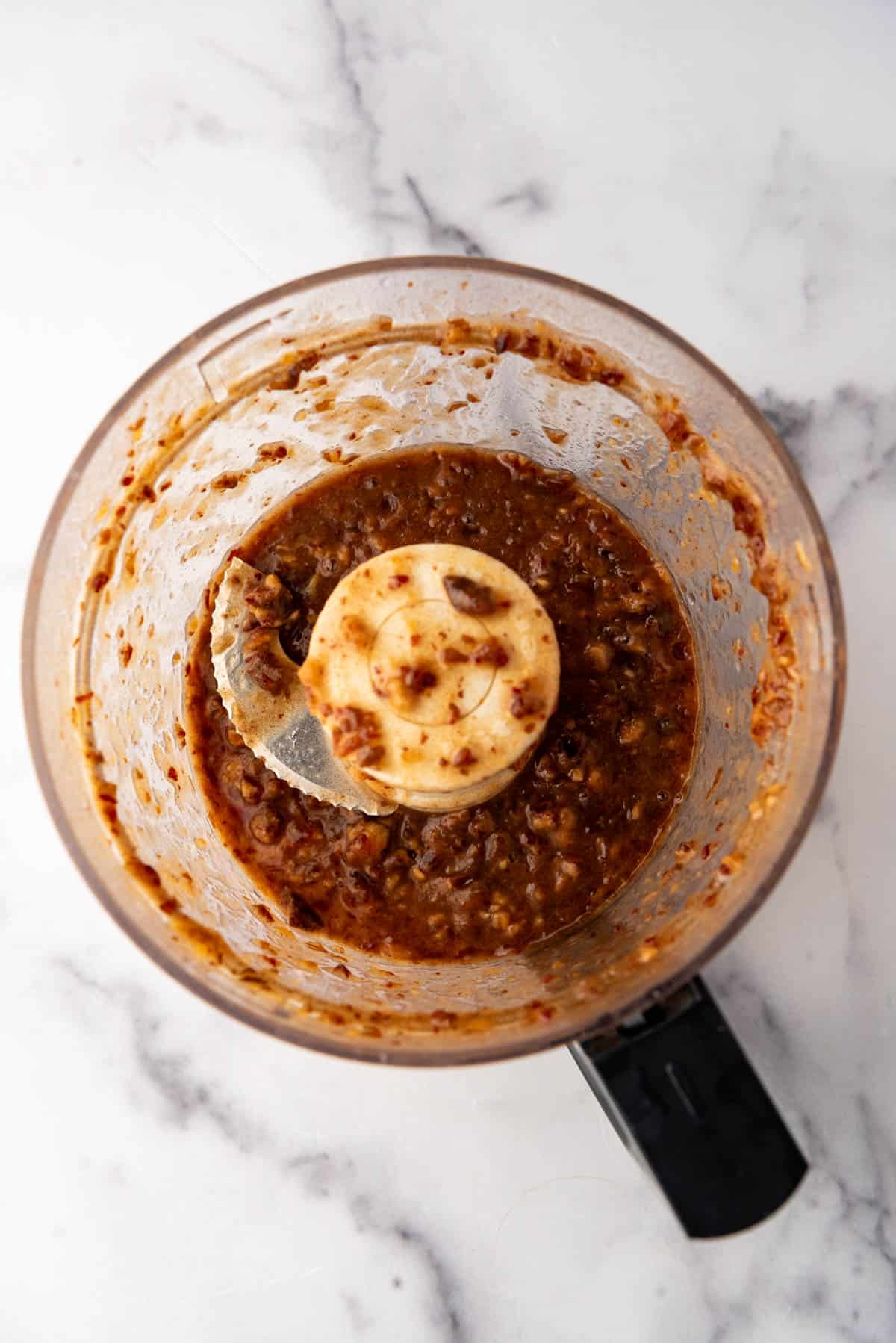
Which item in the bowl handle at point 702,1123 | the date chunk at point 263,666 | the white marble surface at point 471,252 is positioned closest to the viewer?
the bowl handle at point 702,1123

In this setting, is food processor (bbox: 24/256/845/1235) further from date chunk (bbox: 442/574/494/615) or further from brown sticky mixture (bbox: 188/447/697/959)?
date chunk (bbox: 442/574/494/615)

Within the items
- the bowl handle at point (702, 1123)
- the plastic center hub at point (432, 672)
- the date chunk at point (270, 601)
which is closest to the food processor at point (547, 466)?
the bowl handle at point (702, 1123)

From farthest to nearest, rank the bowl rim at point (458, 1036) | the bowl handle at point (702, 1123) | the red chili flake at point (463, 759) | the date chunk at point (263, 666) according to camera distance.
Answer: the date chunk at point (263, 666) → the red chili flake at point (463, 759) → the bowl rim at point (458, 1036) → the bowl handle at point (702, 1123)

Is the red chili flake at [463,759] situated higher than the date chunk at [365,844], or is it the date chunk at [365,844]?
the red chili flake at [463,759]

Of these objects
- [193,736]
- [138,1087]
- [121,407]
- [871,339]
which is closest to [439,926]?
[193,736]

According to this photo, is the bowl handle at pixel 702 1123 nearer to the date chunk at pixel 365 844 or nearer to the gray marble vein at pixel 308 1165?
the date chunk at pixel 365 844

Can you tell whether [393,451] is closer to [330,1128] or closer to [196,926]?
[196,926]

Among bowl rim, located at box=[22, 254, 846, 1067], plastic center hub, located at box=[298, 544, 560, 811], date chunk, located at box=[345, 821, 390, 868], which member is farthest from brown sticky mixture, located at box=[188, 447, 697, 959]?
bowl rim, located at box=[22, 254, 846, 1067]
